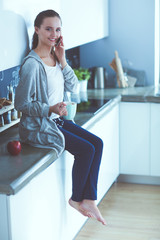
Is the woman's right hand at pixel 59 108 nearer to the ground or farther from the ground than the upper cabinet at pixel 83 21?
nearer to the ground

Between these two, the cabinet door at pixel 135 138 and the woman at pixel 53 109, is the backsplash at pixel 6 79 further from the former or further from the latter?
the cabinet door at pixel 135 138

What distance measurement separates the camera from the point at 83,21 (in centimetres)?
337

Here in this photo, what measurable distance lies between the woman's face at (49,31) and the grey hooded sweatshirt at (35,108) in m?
0.09

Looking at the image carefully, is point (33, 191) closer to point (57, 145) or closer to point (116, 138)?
point (57, 145)

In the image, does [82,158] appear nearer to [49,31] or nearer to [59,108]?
[59,108]

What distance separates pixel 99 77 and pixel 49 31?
5.48 ft

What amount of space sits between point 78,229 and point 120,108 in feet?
3.88

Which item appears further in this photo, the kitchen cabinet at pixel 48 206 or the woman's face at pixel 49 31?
the woman's face at pixel 49 31

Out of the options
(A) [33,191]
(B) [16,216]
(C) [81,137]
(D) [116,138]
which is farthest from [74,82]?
(D) [116,138]

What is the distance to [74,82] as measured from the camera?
2.66 meters

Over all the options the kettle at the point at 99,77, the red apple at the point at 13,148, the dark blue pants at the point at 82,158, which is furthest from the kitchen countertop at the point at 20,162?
the kettle at the point at 99,77

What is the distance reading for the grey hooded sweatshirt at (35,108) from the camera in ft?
7.52

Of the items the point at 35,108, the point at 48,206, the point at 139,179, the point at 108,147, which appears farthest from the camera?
the point at 139,179

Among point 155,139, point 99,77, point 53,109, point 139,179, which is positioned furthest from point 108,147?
point 53,109
